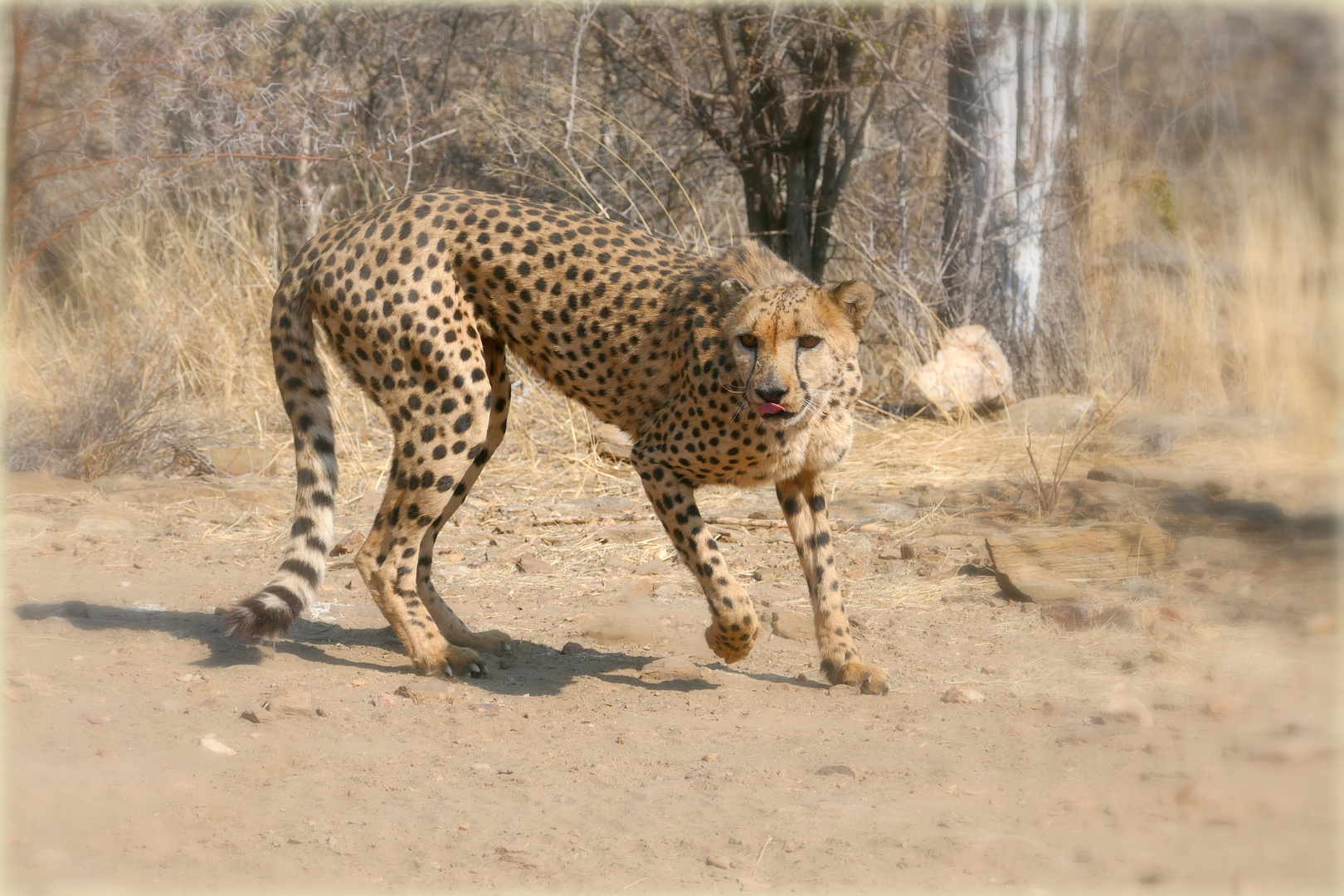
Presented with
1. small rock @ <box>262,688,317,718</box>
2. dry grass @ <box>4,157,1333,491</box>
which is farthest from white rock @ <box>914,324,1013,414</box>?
small rock @ <box>262,688,317,718</box>

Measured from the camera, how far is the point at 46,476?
19.9 ft

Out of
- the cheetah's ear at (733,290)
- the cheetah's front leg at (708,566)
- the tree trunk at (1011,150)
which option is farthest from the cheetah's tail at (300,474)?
the tree trunk at (1011,150)

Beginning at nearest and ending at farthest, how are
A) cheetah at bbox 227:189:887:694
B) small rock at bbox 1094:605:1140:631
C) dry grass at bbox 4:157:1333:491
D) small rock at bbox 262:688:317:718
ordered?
small rock at bbox 262:688:317:718
cheetah at bbox 227:189:887:694
small rock at bbox 1094:605:1140:631
dry grass at bbox 4:157:1333:491

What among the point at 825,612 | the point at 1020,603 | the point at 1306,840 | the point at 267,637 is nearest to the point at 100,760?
the point at 267,637

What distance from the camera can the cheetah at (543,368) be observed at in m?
3.76

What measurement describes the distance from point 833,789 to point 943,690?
91 centimetres

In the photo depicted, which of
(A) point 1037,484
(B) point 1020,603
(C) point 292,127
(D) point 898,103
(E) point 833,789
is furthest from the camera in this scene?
(D) point 898,103

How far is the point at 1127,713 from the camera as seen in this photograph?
332 cm

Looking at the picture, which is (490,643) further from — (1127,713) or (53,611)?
(1127,713)

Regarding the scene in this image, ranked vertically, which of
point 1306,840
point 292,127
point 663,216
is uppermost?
point 292,127

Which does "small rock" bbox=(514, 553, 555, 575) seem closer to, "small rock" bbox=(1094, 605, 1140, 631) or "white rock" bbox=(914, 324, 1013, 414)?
"small rock" bbox=(1094, 605, 1140, 631)

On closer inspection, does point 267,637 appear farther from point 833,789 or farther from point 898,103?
point 898,103

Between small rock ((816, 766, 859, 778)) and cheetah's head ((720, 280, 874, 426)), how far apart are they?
999 mm

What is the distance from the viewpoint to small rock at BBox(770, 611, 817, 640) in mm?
4387
